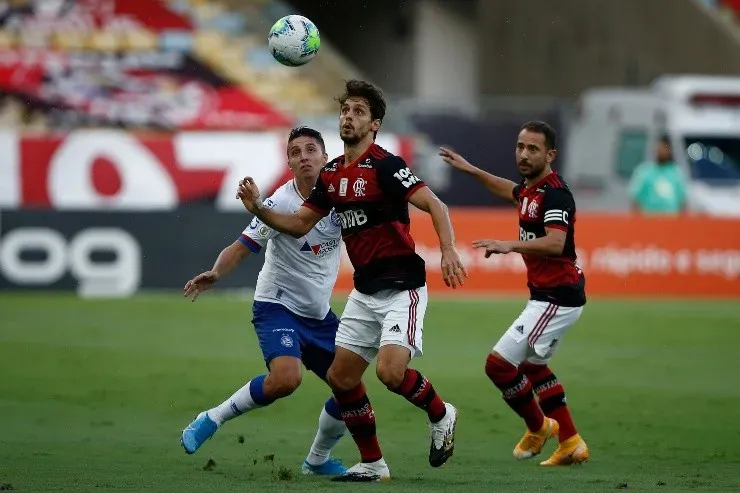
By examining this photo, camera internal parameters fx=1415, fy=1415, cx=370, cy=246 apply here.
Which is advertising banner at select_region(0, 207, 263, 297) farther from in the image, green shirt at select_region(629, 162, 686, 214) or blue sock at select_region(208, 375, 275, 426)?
blue sock at select_region(208, 375, 275, 426)

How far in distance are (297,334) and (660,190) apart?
50.5 ft

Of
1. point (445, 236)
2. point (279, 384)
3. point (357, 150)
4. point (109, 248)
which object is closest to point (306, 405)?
point (279, 384)

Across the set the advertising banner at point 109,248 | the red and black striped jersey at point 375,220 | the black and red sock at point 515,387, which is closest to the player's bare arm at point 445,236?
the red and black striped jersey at point 375,220

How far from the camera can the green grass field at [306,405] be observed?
8.59 meters

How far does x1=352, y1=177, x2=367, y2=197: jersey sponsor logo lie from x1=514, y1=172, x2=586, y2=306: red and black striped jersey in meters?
1.47

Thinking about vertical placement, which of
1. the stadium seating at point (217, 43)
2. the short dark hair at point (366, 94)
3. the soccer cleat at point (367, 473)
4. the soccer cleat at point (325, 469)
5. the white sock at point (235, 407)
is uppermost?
the stadium seating at point (217, 43)

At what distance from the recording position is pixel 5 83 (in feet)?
95.5

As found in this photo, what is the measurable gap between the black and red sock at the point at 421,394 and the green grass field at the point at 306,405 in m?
0.40

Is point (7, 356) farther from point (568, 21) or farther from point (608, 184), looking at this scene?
point (568, 21)

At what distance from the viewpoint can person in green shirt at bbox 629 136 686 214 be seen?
23547 mm

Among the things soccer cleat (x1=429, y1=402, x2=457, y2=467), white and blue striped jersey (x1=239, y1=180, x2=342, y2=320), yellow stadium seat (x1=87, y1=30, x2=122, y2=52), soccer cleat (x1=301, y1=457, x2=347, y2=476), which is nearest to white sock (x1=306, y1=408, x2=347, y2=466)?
soccer cleat (x1=301, y1=457, x2=347, y2=476)

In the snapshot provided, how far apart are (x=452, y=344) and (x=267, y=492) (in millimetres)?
8800

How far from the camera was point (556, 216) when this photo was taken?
30.8 ft

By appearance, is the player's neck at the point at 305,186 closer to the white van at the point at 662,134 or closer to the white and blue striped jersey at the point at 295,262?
the white and blue striped jersey at the point at 295,262
